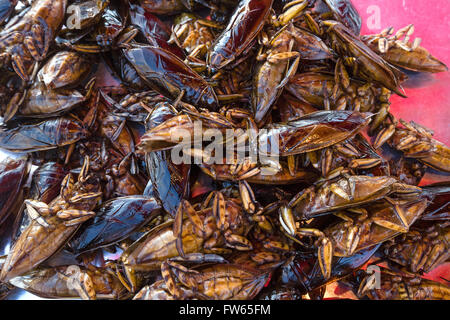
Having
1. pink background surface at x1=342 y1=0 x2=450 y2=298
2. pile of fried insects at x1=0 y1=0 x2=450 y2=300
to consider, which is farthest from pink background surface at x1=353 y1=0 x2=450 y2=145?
pile of fried insects at x1=0 y1=0 x2=450 y2=300

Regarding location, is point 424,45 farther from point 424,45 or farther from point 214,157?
point 214,157

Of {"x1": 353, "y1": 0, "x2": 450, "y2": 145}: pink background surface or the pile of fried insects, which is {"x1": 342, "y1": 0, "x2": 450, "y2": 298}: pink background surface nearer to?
{"x1": 353, "y1": 0, "x2": 450, "y2": 145}: pink background surface

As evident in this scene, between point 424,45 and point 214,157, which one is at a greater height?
point 424,45

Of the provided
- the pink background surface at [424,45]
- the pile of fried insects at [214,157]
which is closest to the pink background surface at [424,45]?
the pink background surface at [424,45]

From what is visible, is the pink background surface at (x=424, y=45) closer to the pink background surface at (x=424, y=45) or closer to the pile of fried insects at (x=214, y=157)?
the pink background surface at (x=424, y=45)

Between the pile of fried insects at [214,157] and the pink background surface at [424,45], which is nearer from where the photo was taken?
the pile of fried insects at [214,157]

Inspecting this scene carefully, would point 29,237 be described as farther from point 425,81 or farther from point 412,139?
point 425,81

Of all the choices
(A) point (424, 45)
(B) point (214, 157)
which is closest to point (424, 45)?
(A) point (424, 45)
